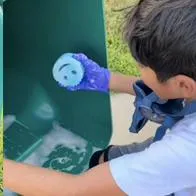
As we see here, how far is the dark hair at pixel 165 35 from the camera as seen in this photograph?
1.08m

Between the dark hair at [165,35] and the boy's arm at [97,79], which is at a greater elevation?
the dark hair at [165,35]

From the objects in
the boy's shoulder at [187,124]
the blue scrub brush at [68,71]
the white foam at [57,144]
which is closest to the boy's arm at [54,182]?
the boy's shoulder at [187,124]

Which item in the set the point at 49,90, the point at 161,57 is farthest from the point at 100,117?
the point at 161,57

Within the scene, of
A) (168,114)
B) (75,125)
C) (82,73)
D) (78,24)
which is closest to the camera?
(168,114)

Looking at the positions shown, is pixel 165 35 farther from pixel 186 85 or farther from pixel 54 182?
pixel 54 182

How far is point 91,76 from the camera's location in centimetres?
149

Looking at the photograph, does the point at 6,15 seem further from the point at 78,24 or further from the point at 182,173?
the point at 182,173

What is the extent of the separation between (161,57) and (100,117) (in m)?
0.64

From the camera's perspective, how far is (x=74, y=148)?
1.73m

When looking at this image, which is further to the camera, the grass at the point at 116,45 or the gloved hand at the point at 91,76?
the grass at the point at 116,45

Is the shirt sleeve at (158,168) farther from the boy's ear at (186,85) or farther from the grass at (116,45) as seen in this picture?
the grass at (116,45)

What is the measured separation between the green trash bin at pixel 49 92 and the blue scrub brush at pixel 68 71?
0.09 metres

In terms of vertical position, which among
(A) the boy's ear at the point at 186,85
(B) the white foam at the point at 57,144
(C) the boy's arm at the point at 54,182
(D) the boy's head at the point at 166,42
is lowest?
(B) the white foam at the point at 57,144

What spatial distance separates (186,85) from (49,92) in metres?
0.61
